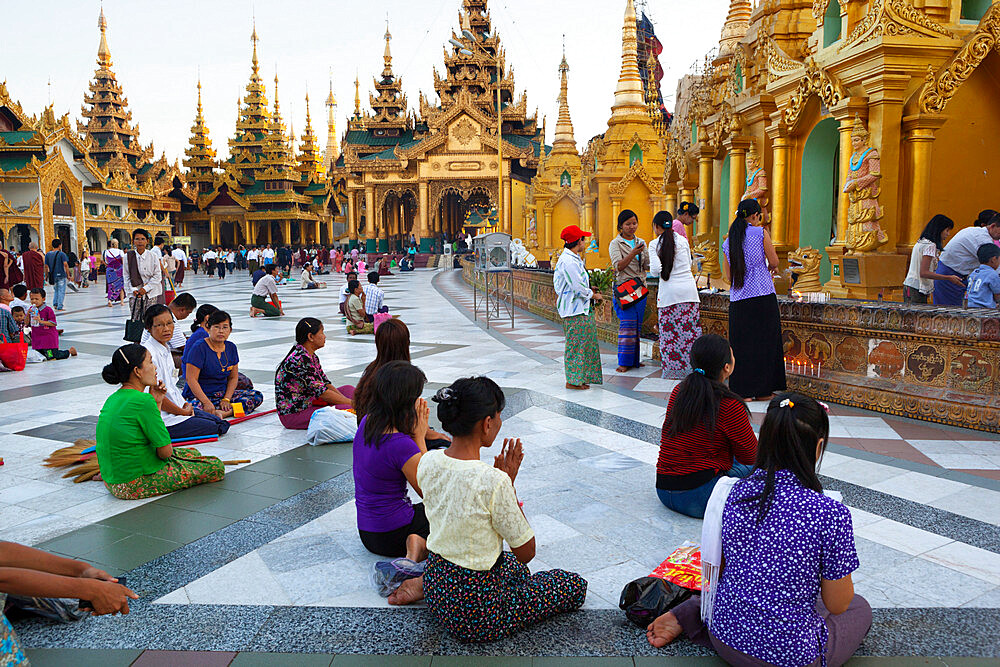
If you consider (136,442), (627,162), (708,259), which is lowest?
(136,442)

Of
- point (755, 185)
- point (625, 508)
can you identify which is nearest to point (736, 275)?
point (625, 508)

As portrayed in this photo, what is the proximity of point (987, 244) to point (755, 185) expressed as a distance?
387 cm

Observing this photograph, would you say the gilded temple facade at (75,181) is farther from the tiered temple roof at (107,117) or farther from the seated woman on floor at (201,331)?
the seated woman on floor at (201,331)

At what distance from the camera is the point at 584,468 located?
496 cm

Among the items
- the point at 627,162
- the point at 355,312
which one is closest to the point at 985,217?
the point at 355,312

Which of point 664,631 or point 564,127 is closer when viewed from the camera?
point 664,631

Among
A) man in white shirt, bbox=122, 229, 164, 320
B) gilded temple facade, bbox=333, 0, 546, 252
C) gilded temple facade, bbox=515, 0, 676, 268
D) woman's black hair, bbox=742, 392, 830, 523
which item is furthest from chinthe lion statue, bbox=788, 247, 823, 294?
gilded temple facade, bbox=333, 0, 546, 252

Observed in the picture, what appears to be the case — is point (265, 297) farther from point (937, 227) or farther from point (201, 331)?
point (937, 227)

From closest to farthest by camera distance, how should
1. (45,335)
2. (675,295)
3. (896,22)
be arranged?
(675,295)
(896,22)
(45,335)

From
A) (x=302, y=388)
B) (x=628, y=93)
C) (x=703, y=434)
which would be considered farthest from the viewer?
(x=628, y=93)

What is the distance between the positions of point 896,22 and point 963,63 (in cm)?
87

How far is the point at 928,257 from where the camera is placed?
705cm

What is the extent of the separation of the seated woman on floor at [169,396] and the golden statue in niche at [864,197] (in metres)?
6.85

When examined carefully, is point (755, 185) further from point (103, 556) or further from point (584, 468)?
point (103, 556)
